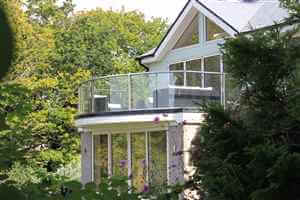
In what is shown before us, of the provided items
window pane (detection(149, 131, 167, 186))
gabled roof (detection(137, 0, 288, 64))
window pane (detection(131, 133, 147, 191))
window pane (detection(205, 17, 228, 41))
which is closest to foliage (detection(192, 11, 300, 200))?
window pane (detection(149, 131, 167, 186))

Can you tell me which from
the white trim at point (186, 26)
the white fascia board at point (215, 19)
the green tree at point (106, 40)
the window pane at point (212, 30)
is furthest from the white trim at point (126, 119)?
the green tree at point (106, 40)

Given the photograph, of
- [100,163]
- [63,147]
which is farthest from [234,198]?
[63,147]

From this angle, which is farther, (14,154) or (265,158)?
(265,158)

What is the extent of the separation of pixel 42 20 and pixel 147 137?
59.8ft

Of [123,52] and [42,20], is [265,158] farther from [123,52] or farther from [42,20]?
[123,52]

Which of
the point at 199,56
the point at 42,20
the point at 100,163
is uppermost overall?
the point at 42,20

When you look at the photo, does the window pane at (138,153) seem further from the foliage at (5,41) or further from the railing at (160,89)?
the foliage at (5,41)

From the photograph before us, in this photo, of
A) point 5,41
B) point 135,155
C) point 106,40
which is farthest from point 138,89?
point 106,40

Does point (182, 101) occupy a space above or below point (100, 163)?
above

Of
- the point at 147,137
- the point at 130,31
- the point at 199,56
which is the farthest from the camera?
the point at 130,31

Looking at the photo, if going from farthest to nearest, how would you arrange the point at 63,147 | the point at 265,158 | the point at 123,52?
1. the point at 123,52
2. the point at 63,147
3. the point at 265,158

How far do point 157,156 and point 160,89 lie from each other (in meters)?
2.43

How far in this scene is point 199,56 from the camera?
2311 centimetres

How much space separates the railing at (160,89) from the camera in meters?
19.2
